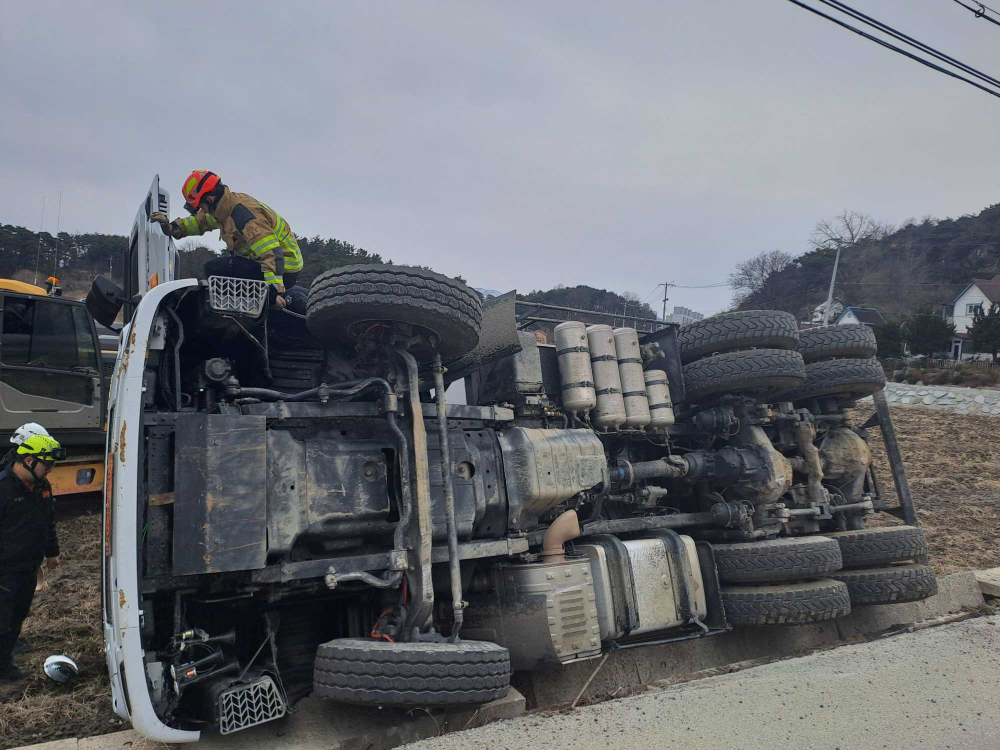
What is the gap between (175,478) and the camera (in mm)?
3250

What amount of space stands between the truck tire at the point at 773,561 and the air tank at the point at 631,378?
1.24 m

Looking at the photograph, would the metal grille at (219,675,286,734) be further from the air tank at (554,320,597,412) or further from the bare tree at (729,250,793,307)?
the bare tree at (729,250,793,307)

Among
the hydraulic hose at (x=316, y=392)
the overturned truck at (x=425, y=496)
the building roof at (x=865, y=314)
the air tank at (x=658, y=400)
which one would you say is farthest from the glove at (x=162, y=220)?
the building roof at (x=865, y=314)

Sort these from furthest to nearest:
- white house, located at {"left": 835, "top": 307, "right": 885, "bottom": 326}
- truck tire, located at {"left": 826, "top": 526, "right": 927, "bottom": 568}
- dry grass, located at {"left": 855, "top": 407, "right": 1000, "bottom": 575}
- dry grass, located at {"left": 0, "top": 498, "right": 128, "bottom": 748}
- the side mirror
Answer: white house, located at {"left": 835, "top": 307, "right": 885, "bottom": 326}
dry grass, located at {"left": 855, "top": 407, "right": 1000, "bottom": 575}
truck tire, located at {"left": 826, "top": 526, "right": 927, "bottom": 568}
the side mirror
dry grass, located at {"left": 0, "top": 498, "right": 128, "bottom": 748}

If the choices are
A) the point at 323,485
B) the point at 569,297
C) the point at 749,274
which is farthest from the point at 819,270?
the point at 323,485

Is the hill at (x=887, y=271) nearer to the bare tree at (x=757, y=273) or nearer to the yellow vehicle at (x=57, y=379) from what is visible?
the bare tree at (x=757, y=273)

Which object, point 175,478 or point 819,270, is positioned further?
point 819,270

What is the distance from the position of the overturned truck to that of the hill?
39724 millimetres

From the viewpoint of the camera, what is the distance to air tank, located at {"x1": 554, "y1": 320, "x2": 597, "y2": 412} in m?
5.14

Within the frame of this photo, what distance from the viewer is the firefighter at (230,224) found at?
421 cm

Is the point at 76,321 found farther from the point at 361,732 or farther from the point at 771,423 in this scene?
the point at 771,423

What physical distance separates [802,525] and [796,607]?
1.38 metres

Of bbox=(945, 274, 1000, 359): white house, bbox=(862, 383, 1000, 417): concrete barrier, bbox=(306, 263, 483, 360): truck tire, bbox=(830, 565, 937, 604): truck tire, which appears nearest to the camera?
bbox=(306, 263, 483, 360): truck tire

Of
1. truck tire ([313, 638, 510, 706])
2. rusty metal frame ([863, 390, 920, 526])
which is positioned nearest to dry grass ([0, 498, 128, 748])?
truck tire ([313, 638, 510, 706])
